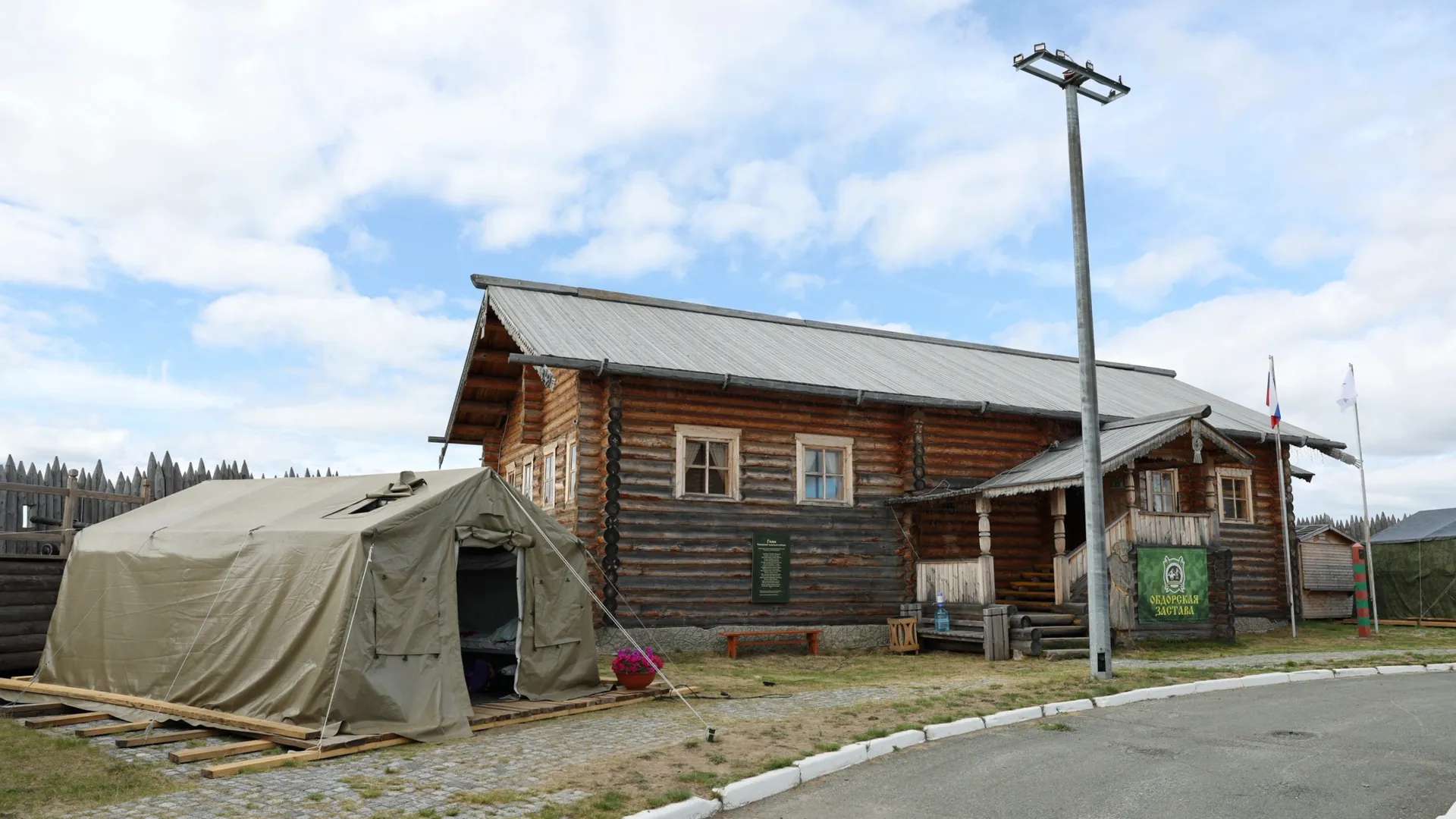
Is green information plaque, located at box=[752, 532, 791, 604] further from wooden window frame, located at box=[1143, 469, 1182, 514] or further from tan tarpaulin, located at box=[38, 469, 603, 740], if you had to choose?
wooden window frame, located at box=[1143, 469, 1182, 514]

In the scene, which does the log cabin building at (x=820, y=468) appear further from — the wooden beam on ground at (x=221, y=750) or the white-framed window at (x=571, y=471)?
the wooden beam on ground at (x=221, y=750)

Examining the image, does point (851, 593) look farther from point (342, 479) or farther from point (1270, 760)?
point (1270, 760)

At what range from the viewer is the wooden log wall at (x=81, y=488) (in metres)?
18.9

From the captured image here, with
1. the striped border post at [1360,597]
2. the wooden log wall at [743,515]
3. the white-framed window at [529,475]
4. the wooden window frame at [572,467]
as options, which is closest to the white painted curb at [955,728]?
the wooden log wall at [743,515]

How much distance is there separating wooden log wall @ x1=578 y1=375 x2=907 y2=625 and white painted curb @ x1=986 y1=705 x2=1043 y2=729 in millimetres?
7674

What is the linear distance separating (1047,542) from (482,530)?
1285 centimetres

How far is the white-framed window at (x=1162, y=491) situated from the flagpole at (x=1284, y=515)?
2.00 m

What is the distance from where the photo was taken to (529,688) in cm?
1121

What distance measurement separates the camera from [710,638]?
1698 centimetres

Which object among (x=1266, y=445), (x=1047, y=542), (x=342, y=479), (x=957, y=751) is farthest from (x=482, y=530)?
(x=1266, y=445)

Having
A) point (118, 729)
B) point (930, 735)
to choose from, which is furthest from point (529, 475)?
point (930, 735)

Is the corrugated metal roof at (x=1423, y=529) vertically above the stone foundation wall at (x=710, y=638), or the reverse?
the corrugated metal roof at (x=1423, y=529)

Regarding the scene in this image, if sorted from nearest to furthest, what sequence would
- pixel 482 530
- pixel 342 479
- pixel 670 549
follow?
pixel 482 530
pixel 342 479
pixel 670 549

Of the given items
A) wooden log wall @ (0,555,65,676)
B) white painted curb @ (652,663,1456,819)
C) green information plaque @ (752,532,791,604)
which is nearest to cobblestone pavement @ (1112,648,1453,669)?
white painted curb @ (652,663,1456,819)
